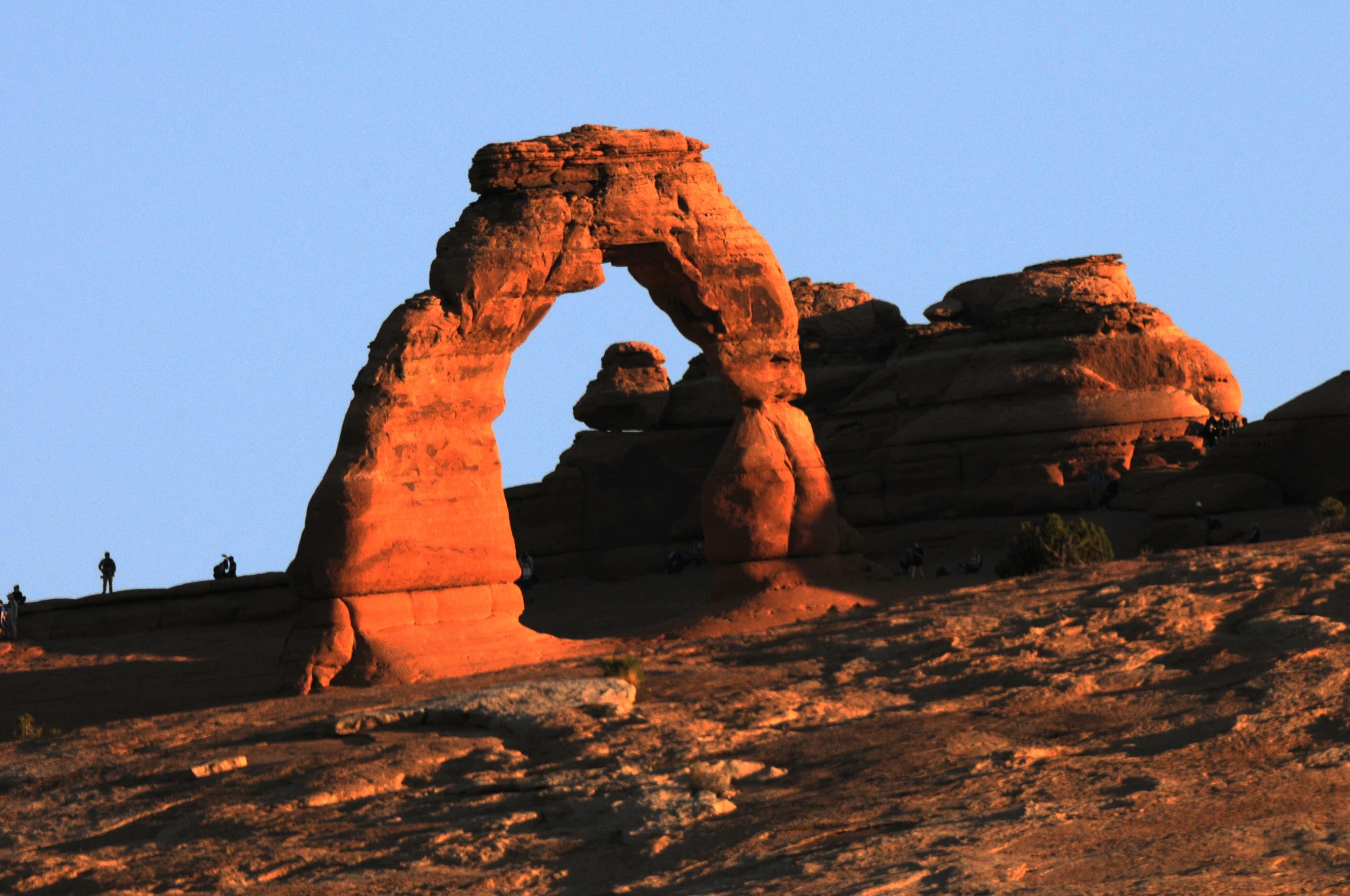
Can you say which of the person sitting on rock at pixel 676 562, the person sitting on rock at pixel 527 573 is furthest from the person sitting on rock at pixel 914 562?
the person sitting on rock at pixel 527 573

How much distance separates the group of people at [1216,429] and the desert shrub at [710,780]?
2476 cm

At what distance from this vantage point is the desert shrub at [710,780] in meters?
11.5

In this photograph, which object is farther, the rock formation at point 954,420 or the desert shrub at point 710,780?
the rock formation at point 954,420

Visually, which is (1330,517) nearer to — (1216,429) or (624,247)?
(1216,429)

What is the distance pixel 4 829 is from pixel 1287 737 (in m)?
9.47

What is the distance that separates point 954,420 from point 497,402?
15474 millimetres

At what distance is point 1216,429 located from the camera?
3488cm

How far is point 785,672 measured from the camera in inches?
589

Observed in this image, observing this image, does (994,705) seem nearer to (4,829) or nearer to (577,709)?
(577,709)

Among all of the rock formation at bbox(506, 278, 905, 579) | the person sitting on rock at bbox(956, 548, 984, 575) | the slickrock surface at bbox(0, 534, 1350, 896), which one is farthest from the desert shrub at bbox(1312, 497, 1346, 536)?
the rock formation at bbox(506, 278, 905, 579)

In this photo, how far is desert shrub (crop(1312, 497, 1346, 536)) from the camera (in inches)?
907

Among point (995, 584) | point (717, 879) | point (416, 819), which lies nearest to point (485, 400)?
point (995, 584)

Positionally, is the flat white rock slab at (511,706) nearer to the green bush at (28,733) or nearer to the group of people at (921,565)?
the green bush at (28,733)

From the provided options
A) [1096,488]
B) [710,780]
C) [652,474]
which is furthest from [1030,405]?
[710,780]
